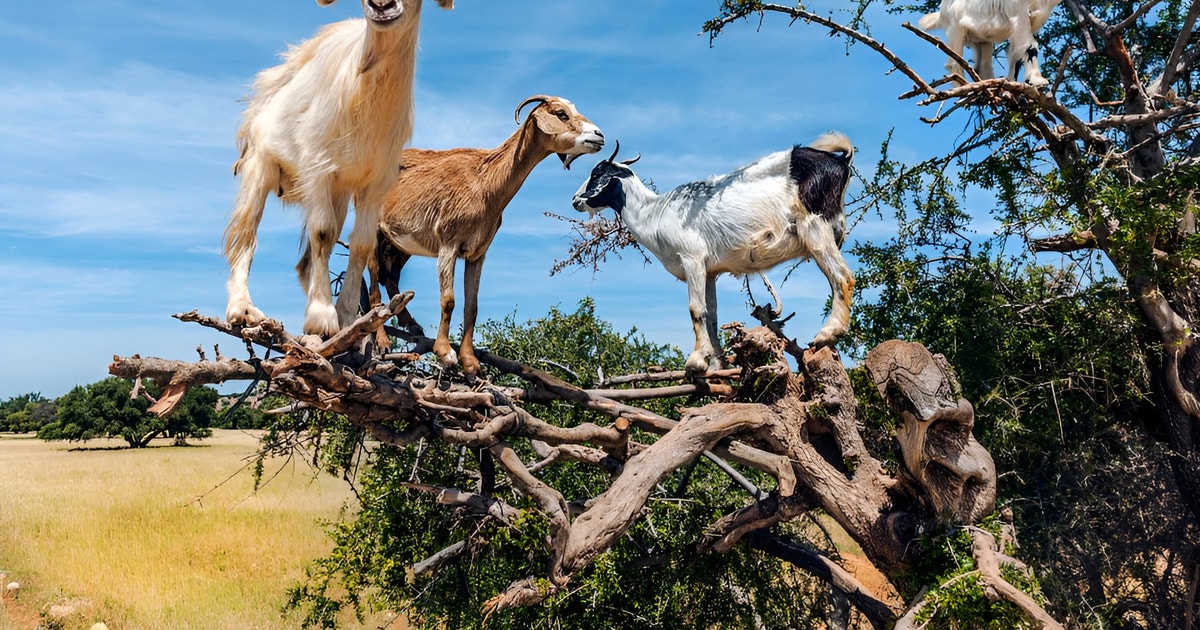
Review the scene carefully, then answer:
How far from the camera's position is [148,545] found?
13.7 meters

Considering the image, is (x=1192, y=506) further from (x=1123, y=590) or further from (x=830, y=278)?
(x=830, y=278)

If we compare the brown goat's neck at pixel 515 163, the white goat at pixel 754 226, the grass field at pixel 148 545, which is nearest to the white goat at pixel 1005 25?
the white goat at pixel 754 226

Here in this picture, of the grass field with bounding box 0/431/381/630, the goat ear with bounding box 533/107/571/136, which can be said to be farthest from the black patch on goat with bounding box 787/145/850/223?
the grass field with bounding box 0/431/381/630

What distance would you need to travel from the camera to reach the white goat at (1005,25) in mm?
6105

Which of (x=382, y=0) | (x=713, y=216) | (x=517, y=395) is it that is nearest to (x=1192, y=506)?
(x=713, y=216)

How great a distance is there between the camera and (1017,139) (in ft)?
21.8

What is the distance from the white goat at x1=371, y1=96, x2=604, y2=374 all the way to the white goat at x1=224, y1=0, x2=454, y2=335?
0.86 metres

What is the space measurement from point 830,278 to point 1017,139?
2290 millimetres

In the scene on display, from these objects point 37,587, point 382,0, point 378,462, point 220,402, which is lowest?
point 37,587

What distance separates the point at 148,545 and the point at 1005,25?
549 inches

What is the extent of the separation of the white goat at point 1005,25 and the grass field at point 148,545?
6.85 m

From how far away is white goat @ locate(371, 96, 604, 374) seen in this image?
5086 mm

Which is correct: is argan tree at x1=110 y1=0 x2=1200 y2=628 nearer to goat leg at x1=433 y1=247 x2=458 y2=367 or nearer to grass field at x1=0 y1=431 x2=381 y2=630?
goat leg at x1=433 y1=247 x2=458 y2=367

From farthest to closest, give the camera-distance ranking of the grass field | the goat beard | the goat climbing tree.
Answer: the grass field, the goat beard, the goat climbing tree
